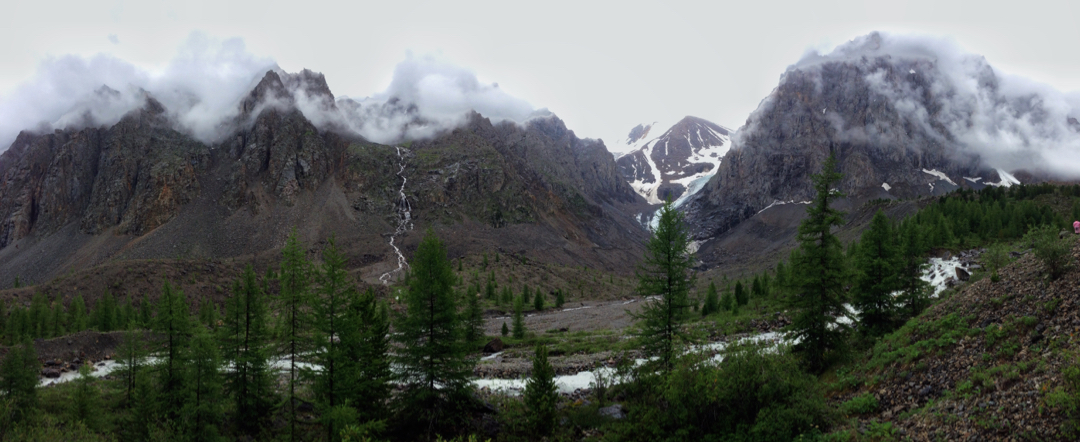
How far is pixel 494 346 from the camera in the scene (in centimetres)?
5228

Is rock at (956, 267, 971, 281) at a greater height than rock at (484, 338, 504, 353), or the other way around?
rock at (956, 267, 971, 281)

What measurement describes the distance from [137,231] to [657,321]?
19310 centimetres

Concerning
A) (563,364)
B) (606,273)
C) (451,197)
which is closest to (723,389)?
(563,364)

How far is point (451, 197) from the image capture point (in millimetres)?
197375

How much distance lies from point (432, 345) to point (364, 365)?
3658 mm

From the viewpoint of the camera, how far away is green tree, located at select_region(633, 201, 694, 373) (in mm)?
26750

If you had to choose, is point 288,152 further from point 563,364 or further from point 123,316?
point 563,364

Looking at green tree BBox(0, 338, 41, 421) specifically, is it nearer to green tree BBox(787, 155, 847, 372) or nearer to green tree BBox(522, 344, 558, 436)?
green tree BBox(522, 344, 558, 436)

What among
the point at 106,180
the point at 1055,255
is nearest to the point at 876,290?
the point at 1055,255

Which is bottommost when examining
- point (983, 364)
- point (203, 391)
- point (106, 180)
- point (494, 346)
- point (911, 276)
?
point (494, 346)

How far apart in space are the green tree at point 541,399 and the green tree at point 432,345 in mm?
3260

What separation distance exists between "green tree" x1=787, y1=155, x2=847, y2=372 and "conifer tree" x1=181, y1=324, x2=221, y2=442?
2956cm

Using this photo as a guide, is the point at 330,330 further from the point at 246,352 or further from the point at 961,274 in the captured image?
the point at 961,274

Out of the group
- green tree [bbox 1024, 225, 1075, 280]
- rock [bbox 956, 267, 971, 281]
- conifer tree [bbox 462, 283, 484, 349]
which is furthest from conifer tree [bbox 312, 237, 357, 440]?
rock [bbox 956, 267, 971, 281]
